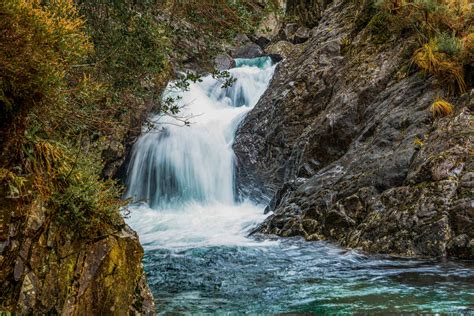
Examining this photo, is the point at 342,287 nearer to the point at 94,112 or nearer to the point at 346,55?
the point at 94,112

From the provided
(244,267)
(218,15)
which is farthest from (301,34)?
(244,267)

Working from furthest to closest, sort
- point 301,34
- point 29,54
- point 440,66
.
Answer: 1. point 301,34
2. point 440,66
3. point 29,54

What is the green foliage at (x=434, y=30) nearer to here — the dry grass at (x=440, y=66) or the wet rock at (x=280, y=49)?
the dry grass at (x=440, y=66)

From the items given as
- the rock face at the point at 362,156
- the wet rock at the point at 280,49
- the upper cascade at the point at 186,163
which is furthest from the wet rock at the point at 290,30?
the rock face at the point at 362,156

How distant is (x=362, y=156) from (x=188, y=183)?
7.62 meters

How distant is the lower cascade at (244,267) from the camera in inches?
199

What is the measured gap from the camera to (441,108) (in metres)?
8.57

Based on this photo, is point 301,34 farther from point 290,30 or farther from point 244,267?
point 244,267

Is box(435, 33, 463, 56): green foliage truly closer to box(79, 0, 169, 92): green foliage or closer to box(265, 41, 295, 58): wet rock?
box(79, 0, 169, 92): green foliage

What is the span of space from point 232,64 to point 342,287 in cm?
2150

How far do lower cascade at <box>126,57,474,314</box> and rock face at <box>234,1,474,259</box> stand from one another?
0.53 meters

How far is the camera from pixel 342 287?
Answer: 5629mm

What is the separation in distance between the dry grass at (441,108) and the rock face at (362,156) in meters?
0.15

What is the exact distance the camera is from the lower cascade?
5055mm
